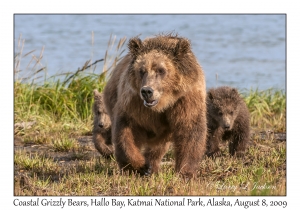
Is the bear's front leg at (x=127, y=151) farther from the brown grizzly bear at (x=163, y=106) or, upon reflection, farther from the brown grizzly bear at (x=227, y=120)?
the brown grizzly bear at (x=227, y=120)

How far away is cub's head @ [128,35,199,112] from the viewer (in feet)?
26.3

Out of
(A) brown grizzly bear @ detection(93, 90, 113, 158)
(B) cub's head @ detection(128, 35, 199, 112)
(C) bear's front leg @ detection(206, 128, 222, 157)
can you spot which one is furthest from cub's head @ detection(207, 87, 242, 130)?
(B) cub's head @ detection(128, 35, 199, 112)

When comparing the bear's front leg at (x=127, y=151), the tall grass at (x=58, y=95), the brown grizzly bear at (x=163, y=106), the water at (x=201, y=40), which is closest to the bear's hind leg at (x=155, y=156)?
the brown grizzly bear at (x=163, y=106)

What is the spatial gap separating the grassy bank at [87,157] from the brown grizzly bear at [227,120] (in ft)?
0.77

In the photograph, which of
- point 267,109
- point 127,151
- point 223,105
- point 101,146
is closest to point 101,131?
point 101,146

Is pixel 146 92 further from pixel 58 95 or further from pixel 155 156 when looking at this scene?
pixel 58 95

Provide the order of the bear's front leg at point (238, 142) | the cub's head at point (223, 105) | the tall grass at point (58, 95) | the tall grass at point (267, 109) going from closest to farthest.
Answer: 1. the bear's front leg at point (238, 142)
2. the cub's head at point (223, 105)
3. the tall grass at point (267, 109)
4. the tall grass at point (58, 95)

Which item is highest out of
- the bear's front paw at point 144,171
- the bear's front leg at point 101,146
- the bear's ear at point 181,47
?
the bear's ear at point 181,47

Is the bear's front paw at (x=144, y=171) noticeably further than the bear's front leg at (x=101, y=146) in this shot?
No

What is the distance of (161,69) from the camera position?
811 centimetres

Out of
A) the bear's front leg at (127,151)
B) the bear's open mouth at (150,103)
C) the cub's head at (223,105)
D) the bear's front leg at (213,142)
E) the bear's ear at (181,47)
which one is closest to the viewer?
the bear's open mouth at (150,103)

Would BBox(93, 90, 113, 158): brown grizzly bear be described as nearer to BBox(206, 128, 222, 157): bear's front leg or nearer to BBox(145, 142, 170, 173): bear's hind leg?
BBox(145, 142, 170, 173): bear's hind leg

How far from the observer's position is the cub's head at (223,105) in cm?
1081

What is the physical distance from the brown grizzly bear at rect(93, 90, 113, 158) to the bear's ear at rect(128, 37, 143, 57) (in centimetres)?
273
